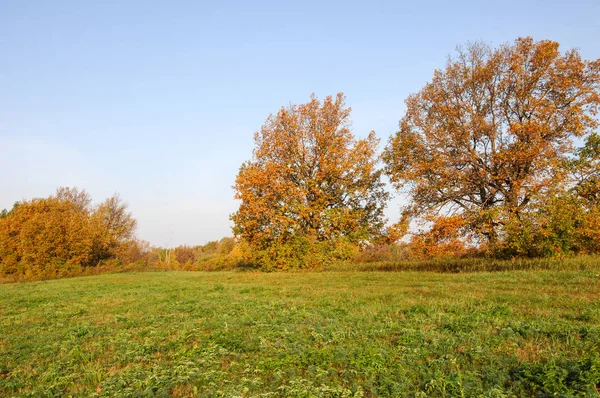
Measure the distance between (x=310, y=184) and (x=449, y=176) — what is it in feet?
36.6

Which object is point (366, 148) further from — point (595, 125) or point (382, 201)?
point (595, 125)

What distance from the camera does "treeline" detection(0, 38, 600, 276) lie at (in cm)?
2044

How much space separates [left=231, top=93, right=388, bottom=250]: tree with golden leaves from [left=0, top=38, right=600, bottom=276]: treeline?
0.09 meters

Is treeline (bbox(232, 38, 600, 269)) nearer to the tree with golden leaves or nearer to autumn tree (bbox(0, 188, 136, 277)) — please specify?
the tree with golden leaves

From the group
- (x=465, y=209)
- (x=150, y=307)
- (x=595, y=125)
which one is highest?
(x=595, y=125)

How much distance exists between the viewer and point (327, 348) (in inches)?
243

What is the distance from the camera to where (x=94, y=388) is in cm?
514

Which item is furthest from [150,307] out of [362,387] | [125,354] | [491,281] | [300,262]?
[300,262]

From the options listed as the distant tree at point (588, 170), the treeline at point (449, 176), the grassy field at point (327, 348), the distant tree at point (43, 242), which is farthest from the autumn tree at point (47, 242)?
the distant tree at point (588, 170)

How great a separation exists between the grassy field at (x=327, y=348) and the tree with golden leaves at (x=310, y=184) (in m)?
18.4

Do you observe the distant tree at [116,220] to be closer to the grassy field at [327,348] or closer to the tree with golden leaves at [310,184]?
the tree with golden leaves at [310,184]

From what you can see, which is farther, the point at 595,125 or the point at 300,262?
the point at 300,262

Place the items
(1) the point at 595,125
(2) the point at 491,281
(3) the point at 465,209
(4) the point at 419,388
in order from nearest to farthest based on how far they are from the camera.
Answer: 1. (4) the point at 419,388
2. (2) the point at 491,281
3. (1) the point at 595,125
4. (3) the point at 465,209

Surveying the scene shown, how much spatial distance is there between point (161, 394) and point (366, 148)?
27.9 m
